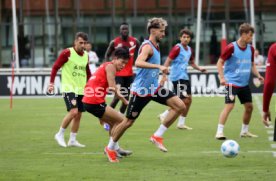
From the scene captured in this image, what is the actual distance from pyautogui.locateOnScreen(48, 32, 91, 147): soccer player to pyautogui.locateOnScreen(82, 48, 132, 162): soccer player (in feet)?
6.47

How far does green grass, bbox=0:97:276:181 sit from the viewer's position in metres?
11.5

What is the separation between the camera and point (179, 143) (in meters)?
15.6

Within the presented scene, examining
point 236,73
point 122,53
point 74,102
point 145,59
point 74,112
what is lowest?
point 74,112

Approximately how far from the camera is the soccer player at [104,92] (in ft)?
42.0

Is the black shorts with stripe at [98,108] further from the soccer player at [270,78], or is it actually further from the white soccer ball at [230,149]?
the soccer player at [270,78]

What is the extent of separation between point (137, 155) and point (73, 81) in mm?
2331

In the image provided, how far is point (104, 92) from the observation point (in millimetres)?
13219

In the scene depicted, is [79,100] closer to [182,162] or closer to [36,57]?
[182,162]

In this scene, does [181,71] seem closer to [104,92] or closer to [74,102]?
[74,102]

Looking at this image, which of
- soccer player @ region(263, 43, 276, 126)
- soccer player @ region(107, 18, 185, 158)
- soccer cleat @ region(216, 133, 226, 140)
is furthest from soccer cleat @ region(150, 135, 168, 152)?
soccer player @ region(263, 43, 276, 126)

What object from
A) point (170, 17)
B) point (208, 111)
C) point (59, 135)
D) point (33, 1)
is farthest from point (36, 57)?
point (59, 135)

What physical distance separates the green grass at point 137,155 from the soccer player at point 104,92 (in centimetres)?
54

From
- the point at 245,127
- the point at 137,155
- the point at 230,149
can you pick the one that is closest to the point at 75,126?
the point at 137,155

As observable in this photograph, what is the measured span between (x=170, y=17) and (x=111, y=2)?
3043 millimetres
